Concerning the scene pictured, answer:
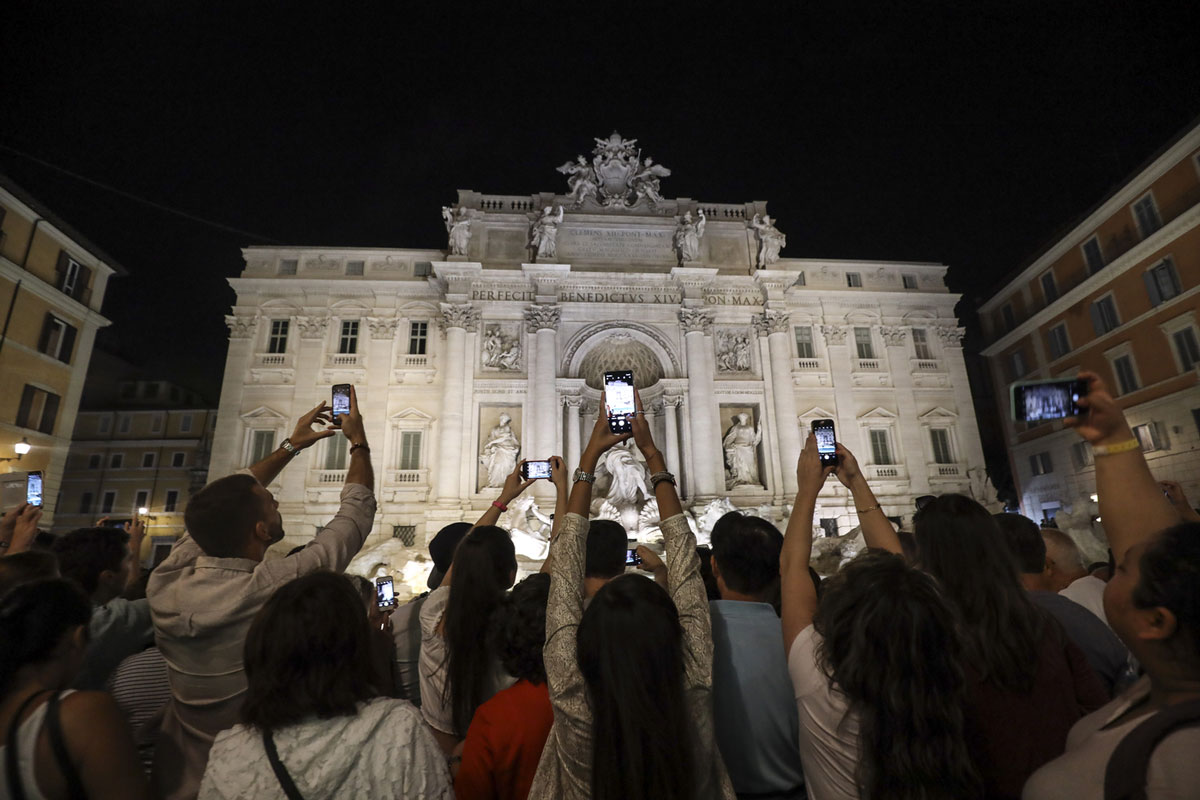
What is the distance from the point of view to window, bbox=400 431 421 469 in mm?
21719

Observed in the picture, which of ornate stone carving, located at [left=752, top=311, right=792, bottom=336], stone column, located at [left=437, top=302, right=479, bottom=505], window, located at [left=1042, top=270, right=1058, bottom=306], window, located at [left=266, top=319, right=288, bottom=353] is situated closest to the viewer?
stone column, located at [left=437, top=302, right=479, bottom=505]

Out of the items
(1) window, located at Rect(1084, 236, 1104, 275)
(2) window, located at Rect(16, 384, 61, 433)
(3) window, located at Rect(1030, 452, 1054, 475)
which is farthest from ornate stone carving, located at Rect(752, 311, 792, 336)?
(2) window, located at Rect(16, 384, 61, 433)

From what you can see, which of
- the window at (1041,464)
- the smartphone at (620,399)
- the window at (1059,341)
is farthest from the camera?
the window at (1041,464)

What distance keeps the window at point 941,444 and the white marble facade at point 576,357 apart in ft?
0.24

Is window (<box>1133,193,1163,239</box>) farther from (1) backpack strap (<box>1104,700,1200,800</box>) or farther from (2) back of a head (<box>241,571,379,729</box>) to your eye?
(2) back of a head (<box>241,571,379,729</box>)

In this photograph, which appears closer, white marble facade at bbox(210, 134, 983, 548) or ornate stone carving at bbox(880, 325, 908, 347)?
white marble facade at bbox(210, 134, 983, 548)

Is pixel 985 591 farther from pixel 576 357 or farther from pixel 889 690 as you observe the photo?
pixel 576 357

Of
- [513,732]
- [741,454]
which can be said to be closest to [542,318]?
[741,454]

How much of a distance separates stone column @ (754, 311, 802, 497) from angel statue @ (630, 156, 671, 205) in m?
6.47

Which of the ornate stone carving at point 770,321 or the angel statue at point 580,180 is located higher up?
the angel statue at point 580,180

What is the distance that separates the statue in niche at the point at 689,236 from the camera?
922 inches

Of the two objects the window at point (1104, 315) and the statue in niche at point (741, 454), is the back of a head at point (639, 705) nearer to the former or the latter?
the statue in niche at point (741, 454)

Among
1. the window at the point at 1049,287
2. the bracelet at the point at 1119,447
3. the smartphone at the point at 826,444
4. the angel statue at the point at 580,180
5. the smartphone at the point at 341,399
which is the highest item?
the angel statue at the point at 580,180

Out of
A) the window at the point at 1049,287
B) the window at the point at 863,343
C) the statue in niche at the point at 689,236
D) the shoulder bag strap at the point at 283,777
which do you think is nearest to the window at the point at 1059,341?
the window at the point at 1049,287
